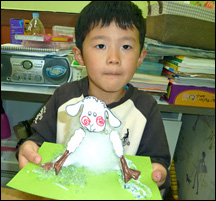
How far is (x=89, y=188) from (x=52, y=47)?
768mm

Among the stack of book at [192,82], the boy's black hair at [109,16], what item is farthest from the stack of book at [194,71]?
the boy's black hair at [109,16]

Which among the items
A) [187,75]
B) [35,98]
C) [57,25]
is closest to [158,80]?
[187,75]

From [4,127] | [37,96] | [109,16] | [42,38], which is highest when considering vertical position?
[109,16]

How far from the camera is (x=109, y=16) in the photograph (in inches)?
20.6

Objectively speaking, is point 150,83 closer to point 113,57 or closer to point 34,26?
point 113,57

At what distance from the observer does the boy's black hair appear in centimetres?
52

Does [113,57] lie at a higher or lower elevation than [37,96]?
higher

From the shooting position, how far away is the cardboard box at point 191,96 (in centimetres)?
92

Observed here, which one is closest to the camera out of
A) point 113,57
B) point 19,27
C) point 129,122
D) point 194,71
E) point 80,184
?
point 80,184

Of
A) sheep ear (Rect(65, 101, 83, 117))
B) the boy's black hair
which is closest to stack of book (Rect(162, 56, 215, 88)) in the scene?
the boy's black hair

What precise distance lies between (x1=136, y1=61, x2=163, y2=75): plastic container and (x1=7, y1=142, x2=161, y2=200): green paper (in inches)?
25.6

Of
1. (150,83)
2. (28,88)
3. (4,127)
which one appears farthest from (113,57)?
(4,127)

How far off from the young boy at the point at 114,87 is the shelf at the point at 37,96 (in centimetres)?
24

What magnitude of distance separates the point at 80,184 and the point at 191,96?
2.40 ft
